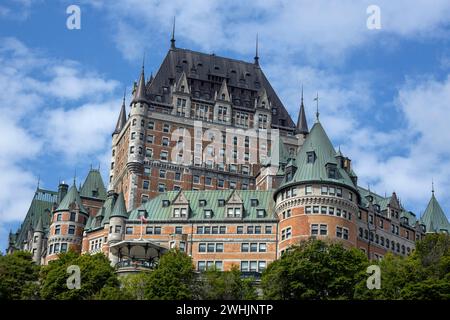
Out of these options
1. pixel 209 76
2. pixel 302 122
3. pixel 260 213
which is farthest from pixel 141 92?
pixel 260 213

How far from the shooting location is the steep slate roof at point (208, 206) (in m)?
143

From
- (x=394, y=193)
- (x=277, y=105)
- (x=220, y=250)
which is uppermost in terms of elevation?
(x=277, y=105)

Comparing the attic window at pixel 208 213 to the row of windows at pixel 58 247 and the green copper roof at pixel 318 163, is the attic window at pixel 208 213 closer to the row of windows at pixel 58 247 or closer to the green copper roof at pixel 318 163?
the green copper roof at pixel 318 163

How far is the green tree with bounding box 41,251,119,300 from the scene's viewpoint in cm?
11281

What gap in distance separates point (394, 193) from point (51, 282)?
204ft

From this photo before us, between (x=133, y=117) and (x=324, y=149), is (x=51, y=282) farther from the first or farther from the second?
(x=133, y=117)

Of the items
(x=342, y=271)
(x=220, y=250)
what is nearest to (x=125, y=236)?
(x=220, y=250)

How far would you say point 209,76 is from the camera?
18562cm

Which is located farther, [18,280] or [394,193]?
[394,193]

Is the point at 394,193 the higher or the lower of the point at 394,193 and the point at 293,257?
the higher

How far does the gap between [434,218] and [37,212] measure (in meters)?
79.4

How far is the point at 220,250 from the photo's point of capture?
139m

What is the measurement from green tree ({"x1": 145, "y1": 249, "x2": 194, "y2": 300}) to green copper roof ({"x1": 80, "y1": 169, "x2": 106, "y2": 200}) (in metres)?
53.1

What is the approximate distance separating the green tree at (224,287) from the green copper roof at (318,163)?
26.0 meters
